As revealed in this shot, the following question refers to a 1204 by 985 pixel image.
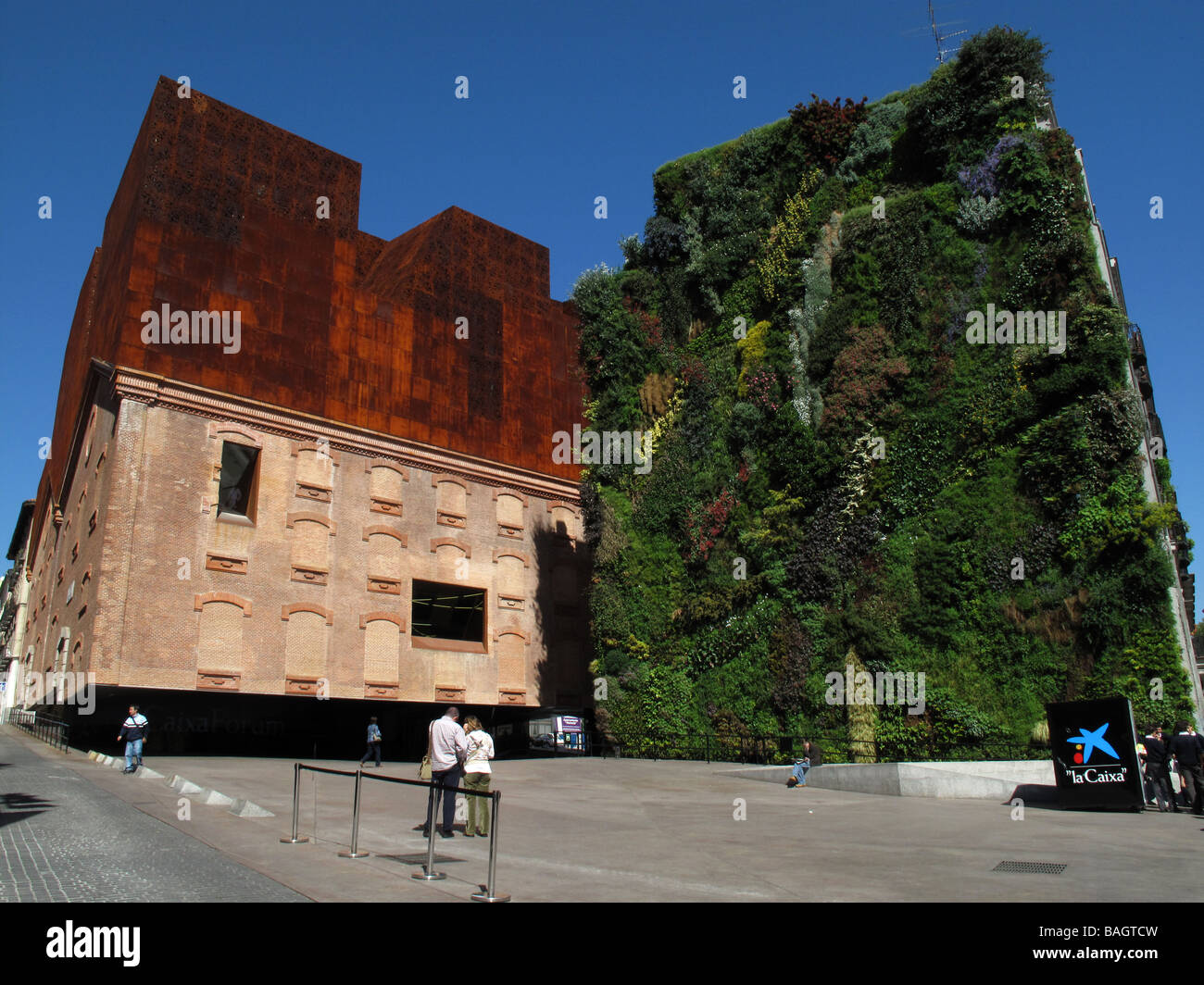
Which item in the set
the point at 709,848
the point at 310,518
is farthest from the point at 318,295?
the point at 709,848

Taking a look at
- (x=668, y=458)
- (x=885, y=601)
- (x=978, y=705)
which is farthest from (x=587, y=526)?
(x=978, y=705)

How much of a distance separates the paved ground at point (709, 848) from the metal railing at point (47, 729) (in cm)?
1059

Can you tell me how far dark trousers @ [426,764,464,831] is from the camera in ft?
29.9

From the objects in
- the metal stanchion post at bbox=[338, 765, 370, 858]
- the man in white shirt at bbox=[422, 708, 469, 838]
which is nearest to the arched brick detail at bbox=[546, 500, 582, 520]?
the man in white shirt at bbox=[422, 708, 469, 838]

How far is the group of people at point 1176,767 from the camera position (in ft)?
49.7

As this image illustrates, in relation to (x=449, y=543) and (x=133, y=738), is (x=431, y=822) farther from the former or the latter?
(x=449, y=543)

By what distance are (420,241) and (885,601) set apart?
953 inches

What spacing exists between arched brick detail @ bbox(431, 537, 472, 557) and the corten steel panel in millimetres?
3660

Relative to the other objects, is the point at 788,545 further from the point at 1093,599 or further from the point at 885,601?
the point at 1093,599

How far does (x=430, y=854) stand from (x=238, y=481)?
23095 mm

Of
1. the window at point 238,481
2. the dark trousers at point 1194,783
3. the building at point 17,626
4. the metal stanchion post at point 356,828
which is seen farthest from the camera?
the building at point 17,626

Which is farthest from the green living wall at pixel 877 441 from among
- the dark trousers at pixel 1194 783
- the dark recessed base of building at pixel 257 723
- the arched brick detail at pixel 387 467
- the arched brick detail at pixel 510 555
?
the dark recessed base of building at pixel 257 723

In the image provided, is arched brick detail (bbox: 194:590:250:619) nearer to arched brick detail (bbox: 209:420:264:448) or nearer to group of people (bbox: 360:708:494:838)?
arched brick detail (bbox: 209:420:264:448)

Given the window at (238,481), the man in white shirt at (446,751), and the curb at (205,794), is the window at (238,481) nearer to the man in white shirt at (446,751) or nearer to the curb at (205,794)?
the curb at (205,794)
